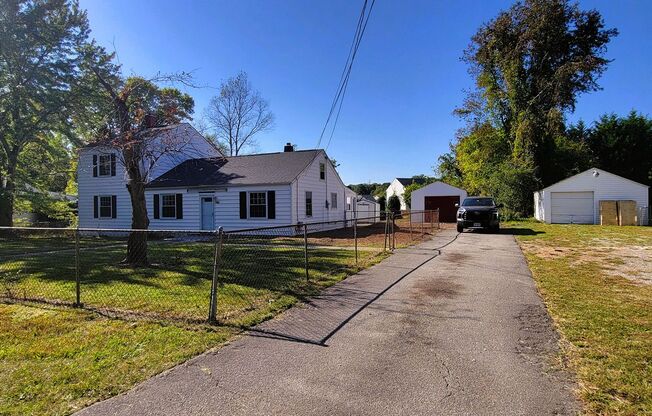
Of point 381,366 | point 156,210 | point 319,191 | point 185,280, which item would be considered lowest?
point 381,366

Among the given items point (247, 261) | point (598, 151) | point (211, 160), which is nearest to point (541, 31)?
point (598, 151)

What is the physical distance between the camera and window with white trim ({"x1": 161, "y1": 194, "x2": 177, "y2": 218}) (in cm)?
2205

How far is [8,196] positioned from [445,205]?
28.2 meters

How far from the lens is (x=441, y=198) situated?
31.5 meters

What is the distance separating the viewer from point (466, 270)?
9.09 m

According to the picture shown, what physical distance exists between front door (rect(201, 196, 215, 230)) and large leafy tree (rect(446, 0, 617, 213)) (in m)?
21.1

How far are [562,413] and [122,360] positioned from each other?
3920 millimetres

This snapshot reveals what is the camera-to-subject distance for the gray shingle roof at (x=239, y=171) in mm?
20734

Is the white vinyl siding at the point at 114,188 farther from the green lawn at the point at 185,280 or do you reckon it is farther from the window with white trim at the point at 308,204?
the green lawn at the point at 185,280

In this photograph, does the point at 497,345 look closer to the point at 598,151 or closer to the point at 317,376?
the point at 317,376

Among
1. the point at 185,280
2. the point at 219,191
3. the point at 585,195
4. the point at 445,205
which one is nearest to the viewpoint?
the point at 185,280

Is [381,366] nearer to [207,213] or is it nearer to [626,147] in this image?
[207,213]

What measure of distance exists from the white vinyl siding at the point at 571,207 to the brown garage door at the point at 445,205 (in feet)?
22.7

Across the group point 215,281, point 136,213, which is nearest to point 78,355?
point 215,281
